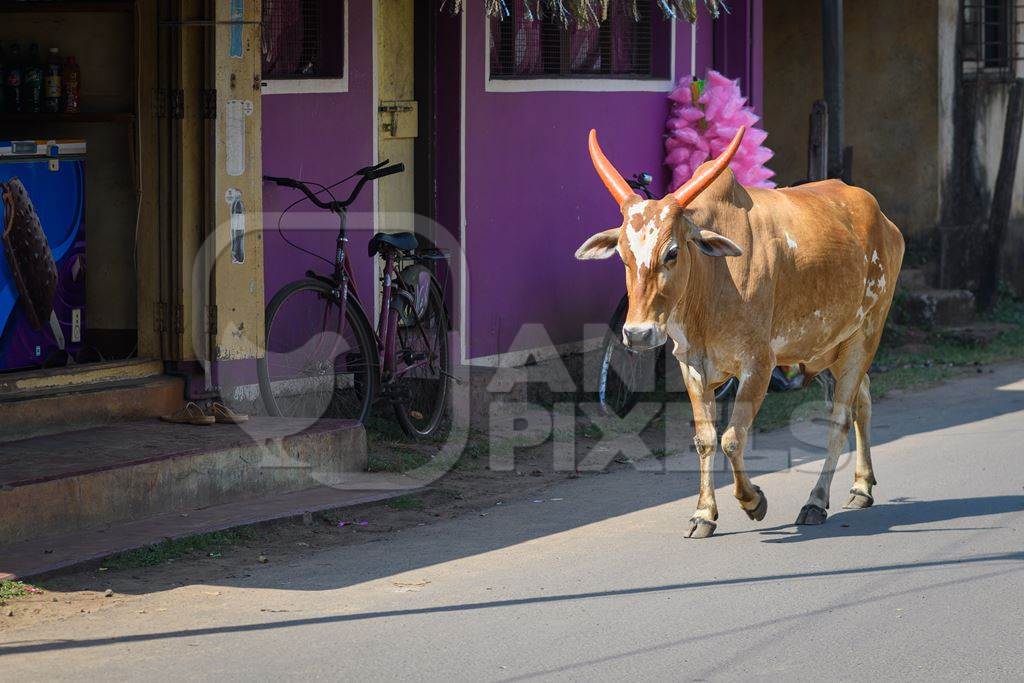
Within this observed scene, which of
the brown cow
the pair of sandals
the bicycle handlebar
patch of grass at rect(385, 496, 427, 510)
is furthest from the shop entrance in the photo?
the brown cow

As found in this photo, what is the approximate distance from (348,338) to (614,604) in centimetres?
355

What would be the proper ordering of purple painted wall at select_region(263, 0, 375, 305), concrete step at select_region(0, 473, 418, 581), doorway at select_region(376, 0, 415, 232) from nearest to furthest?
concrete step at select_region(0, 473, 418, 581)
purple painted wall at select_region(263, 0, 375, 305)
doorway at select_region(376, 0, 415, 232)

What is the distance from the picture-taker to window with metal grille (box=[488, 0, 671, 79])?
11445 mm

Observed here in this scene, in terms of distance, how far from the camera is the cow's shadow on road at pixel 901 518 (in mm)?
7645

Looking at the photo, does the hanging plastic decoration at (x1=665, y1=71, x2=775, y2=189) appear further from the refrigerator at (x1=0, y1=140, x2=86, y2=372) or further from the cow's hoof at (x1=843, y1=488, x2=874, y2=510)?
the refrigerator at (x1=0, y1=140, x2=86, y2=372)

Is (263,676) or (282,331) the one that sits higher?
(282,331)

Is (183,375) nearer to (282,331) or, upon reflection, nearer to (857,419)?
(282,331)

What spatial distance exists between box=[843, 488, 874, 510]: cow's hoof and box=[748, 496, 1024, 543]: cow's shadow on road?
0.03m

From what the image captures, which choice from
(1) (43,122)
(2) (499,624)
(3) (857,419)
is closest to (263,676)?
(2) (499,624)

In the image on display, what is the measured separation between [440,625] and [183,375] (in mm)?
3301

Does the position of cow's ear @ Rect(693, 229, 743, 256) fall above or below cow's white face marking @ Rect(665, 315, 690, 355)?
above

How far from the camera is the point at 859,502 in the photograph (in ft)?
27.0

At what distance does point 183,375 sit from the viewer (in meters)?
8.77

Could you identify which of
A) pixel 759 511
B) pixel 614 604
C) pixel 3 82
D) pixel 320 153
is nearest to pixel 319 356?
pixel 320 153
